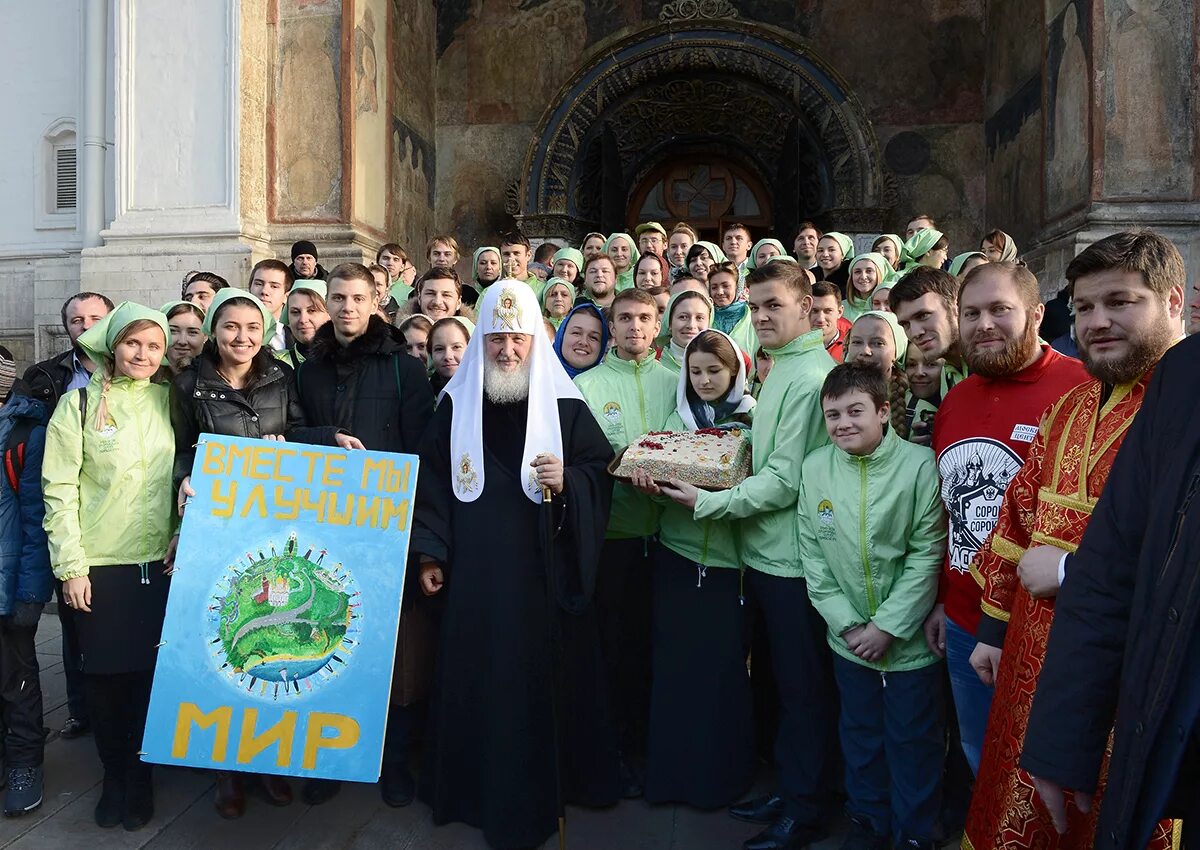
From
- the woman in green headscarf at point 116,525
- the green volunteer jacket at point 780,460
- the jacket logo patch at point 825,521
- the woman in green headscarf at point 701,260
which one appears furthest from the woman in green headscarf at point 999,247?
the woman in green headscarf at point 116,525

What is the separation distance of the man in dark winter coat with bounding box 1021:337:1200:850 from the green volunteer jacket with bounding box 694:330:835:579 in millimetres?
1627

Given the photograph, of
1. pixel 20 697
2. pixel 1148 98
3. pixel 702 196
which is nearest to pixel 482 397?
pixel 20 697

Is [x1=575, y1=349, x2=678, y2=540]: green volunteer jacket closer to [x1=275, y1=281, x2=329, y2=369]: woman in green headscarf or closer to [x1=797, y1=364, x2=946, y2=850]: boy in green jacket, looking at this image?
[x1=797, y1=364, x2=946, y2=850]: boy in green jacket

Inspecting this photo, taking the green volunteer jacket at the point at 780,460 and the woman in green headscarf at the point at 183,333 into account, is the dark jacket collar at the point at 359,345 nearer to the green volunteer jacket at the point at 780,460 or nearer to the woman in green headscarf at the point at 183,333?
the woman in green headscarf at the point at 183,333

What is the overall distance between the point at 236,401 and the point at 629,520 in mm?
1709

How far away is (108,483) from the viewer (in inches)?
136

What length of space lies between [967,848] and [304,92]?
10.1 m

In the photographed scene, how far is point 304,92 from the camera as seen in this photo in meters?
9.94

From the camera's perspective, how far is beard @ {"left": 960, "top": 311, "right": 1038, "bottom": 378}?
2604 mm

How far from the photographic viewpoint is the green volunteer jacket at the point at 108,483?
11.1 ft

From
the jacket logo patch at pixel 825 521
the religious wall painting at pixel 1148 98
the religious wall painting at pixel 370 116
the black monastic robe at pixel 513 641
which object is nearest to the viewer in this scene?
the jacket logo patch at pixel 825 521

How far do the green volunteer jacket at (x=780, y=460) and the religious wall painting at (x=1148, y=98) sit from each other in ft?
22.0

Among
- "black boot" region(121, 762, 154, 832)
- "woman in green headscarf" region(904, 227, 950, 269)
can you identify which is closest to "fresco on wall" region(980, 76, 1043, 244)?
"woman in green headscarf" region(904, 227, 950, 269)

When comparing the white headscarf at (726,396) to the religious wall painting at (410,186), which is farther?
the religious wall painting at (410,186)
